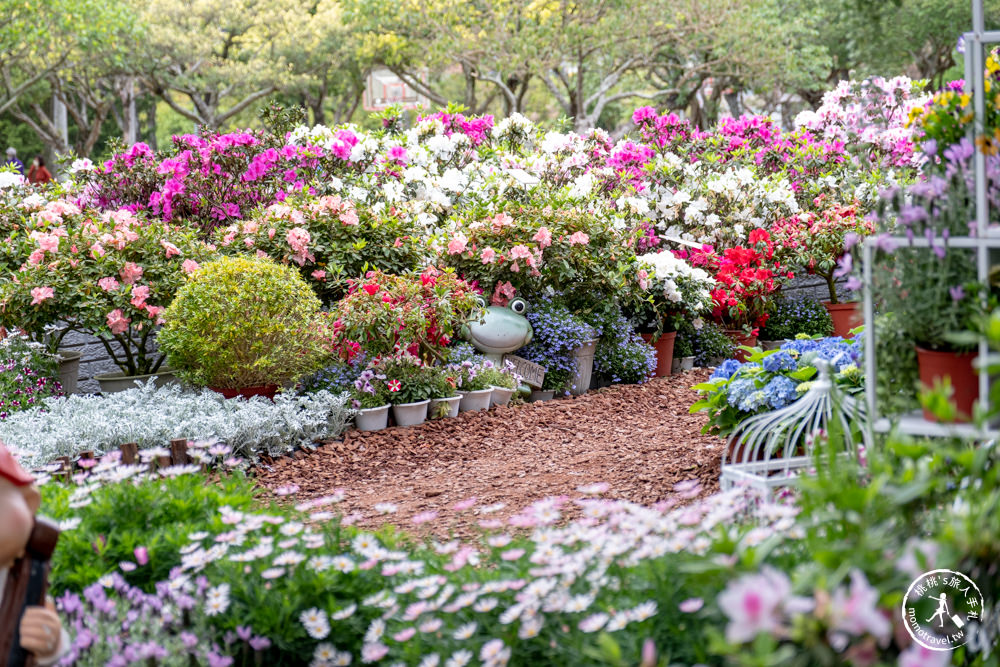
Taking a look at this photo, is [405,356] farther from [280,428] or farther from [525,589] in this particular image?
[525,589]

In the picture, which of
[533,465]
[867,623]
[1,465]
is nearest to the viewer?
[867,623]

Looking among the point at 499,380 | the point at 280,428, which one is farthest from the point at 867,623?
the point at 499,380

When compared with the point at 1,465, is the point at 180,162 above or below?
above

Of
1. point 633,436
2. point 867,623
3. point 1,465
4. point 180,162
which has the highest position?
point 180,162

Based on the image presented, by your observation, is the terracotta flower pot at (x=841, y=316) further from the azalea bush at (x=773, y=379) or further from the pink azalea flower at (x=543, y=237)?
the azalea bush at (x=773, y=379)

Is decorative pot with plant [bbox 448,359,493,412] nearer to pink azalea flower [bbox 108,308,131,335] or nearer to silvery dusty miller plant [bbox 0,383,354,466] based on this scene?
silvery dusty miller plant [bbox 0,383,354,466]

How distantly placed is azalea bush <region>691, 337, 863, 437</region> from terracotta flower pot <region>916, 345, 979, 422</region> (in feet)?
5.38

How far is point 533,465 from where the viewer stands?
5.56 meters

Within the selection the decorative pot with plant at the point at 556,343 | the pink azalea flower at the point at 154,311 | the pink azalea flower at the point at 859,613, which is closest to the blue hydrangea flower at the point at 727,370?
the decorative pot with plant at the point at 556,343

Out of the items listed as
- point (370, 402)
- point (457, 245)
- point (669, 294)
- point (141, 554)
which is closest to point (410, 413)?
point (370, 402)

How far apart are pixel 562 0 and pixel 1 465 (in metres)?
17.4

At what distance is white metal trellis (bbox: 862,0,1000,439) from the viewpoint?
233 centimetres

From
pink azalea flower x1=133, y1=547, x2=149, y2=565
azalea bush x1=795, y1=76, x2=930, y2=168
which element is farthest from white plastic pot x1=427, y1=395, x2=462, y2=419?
azalea bush x1=795, y1=76, x2=930, y2=168

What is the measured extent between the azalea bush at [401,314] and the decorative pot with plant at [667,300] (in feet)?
6.78
